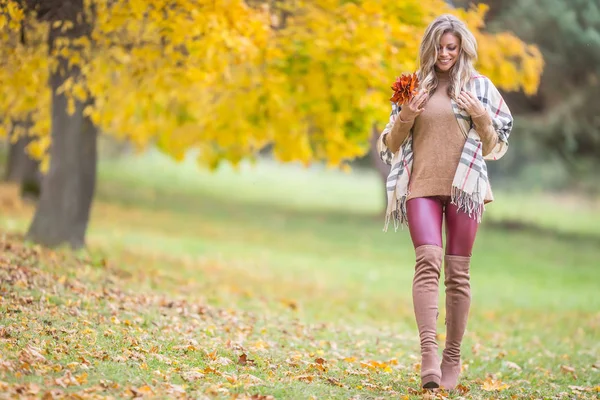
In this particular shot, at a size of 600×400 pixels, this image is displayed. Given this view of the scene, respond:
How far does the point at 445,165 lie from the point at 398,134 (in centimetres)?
33

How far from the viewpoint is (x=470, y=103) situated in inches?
178

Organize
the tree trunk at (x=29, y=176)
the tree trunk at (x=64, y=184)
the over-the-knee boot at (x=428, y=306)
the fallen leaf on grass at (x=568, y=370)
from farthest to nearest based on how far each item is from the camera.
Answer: the tree trunk at (x=29, y=176), the tree trunk at (x=64, y=184), the fallen leaf on grass at (x=568, y=370), the over-the-knee boot at (x=428, y=306)

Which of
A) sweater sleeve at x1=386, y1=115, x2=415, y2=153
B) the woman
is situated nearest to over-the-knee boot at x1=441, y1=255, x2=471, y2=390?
the woman

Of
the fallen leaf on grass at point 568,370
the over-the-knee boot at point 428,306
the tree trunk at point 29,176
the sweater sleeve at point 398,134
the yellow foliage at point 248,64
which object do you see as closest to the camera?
the over-the-knee boot at point 428,306

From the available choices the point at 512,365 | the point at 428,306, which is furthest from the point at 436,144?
the point at 512,365

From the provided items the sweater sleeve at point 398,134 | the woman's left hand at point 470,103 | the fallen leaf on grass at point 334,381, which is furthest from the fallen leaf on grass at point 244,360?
the woman's left hand at point 470,103

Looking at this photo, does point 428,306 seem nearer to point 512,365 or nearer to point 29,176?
point 512,365

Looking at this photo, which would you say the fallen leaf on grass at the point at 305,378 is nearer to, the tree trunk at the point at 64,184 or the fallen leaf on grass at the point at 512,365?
the fallen leaf on grass at the point at 512,365

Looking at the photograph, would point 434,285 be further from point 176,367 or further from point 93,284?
point 93,284

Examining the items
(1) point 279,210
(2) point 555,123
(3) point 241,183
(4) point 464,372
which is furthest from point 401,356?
(3) point 241,183

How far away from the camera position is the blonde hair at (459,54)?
464 cm

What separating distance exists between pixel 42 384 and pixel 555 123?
15.9 m

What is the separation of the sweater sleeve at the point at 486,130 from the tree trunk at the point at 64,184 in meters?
6.10

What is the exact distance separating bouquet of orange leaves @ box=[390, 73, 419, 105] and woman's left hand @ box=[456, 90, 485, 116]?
27cm
